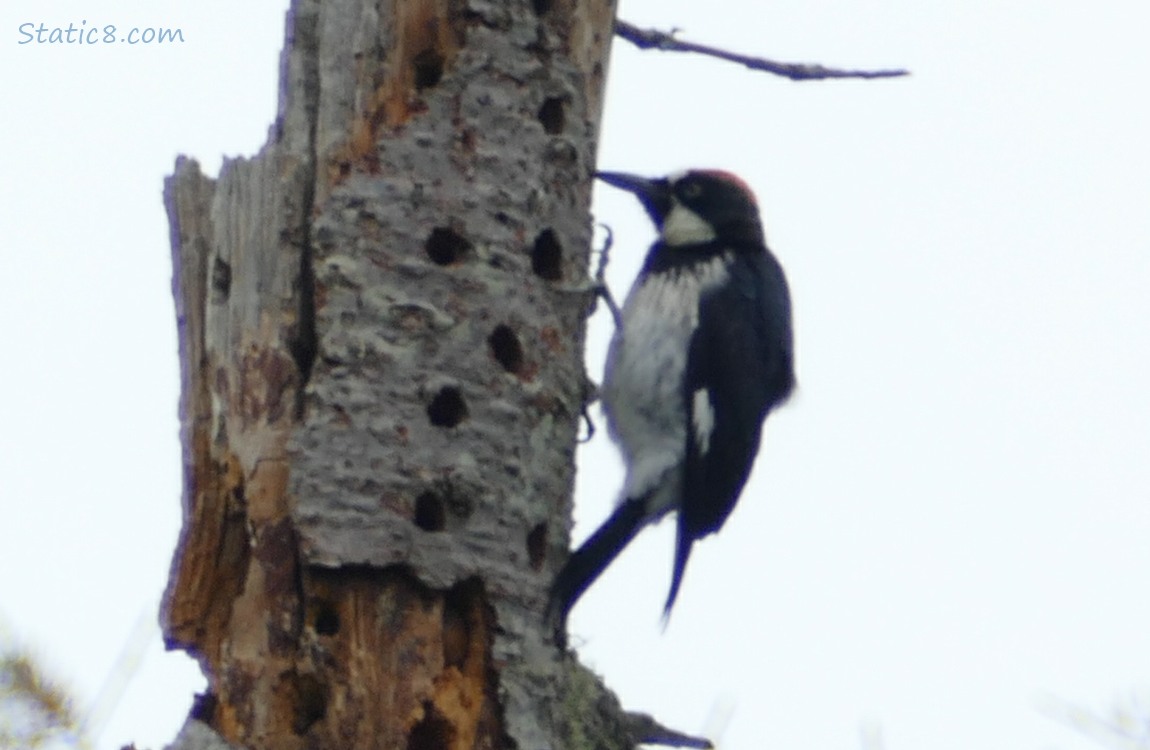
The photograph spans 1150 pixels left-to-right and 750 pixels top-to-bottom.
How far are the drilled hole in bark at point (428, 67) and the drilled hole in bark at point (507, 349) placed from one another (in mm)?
498

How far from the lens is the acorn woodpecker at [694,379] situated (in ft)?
14.6

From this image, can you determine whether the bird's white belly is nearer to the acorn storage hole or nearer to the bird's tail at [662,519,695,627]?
the bird's tail at [662,519,695,627]

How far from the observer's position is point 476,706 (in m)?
3.30

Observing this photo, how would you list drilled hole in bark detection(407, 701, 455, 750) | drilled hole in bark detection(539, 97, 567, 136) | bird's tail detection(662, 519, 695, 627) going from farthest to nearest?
bird's tail detection(662, 519, 695, 627), drilled hole in bark detection(539, 97, 567, 136), drilled hole in bark detection(407, 701, 455, 750)

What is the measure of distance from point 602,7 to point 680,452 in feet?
3.57

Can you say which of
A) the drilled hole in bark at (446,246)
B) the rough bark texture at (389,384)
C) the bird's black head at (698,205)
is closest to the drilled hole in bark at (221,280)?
the rough bark texture at (389,384)

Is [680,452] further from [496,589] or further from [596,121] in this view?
[496,589]

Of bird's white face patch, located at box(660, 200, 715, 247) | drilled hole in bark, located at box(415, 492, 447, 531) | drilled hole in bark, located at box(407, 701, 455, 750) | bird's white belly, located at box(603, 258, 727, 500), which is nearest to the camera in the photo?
drilled hole in bark, located at box(407, 701, 455, 750)

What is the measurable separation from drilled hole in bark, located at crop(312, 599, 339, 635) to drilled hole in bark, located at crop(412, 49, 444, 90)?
1016mm

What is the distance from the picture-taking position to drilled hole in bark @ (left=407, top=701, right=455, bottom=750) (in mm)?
3234

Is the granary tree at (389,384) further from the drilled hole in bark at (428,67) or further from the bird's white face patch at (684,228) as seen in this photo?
the bird's white face patch at (684,228)

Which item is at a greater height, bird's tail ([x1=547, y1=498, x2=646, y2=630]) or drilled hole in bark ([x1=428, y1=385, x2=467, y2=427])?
drilled hole in bark ([x1=428, y1=385, x2=467, y2=427])

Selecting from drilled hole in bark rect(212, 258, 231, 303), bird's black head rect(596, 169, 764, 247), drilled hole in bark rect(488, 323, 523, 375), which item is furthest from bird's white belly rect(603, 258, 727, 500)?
drilled hole in bark rect(212, 258, 231, 303)

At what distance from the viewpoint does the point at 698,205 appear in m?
5.12
